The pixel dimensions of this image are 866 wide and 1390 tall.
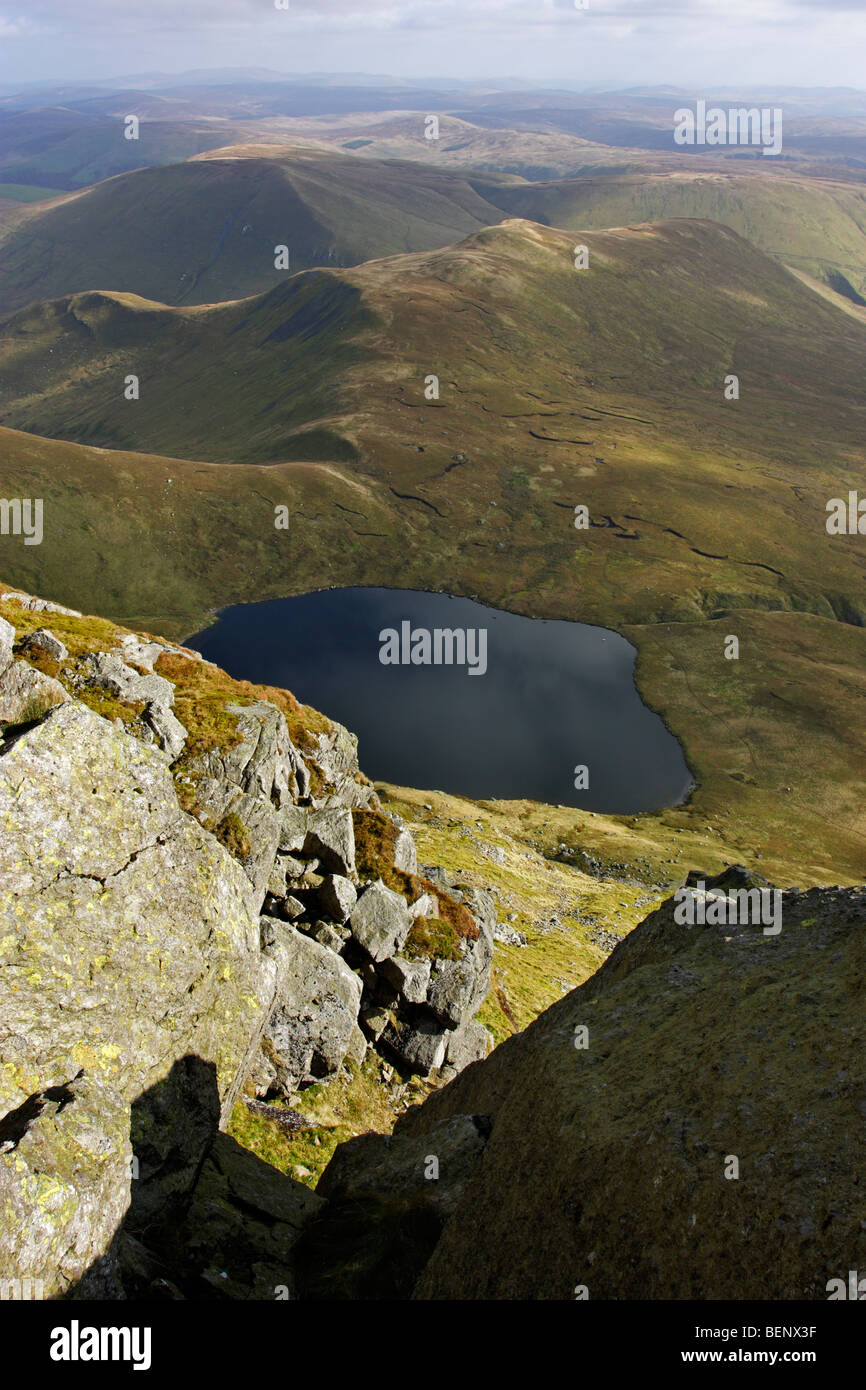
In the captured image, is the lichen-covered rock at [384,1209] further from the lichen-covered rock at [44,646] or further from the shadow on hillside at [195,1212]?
the lichen-covered rock at [44,646]

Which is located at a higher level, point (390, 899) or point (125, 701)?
point (125, 701)

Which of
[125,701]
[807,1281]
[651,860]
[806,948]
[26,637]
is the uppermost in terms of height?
[26,637]

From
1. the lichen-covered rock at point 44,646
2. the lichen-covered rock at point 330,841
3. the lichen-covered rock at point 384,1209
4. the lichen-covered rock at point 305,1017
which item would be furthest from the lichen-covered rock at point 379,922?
the lichen-covered rock at point 44,646

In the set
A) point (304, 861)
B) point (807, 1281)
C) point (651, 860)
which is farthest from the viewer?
point (651, 860)

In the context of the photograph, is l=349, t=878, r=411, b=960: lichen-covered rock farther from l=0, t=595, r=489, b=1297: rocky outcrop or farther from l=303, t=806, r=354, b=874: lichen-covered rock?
l=303, t=806, r=354, b=874: lichen-covered rock

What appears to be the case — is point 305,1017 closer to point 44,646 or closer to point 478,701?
point 44,646

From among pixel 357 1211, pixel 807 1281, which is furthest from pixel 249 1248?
pixel 807 1281
